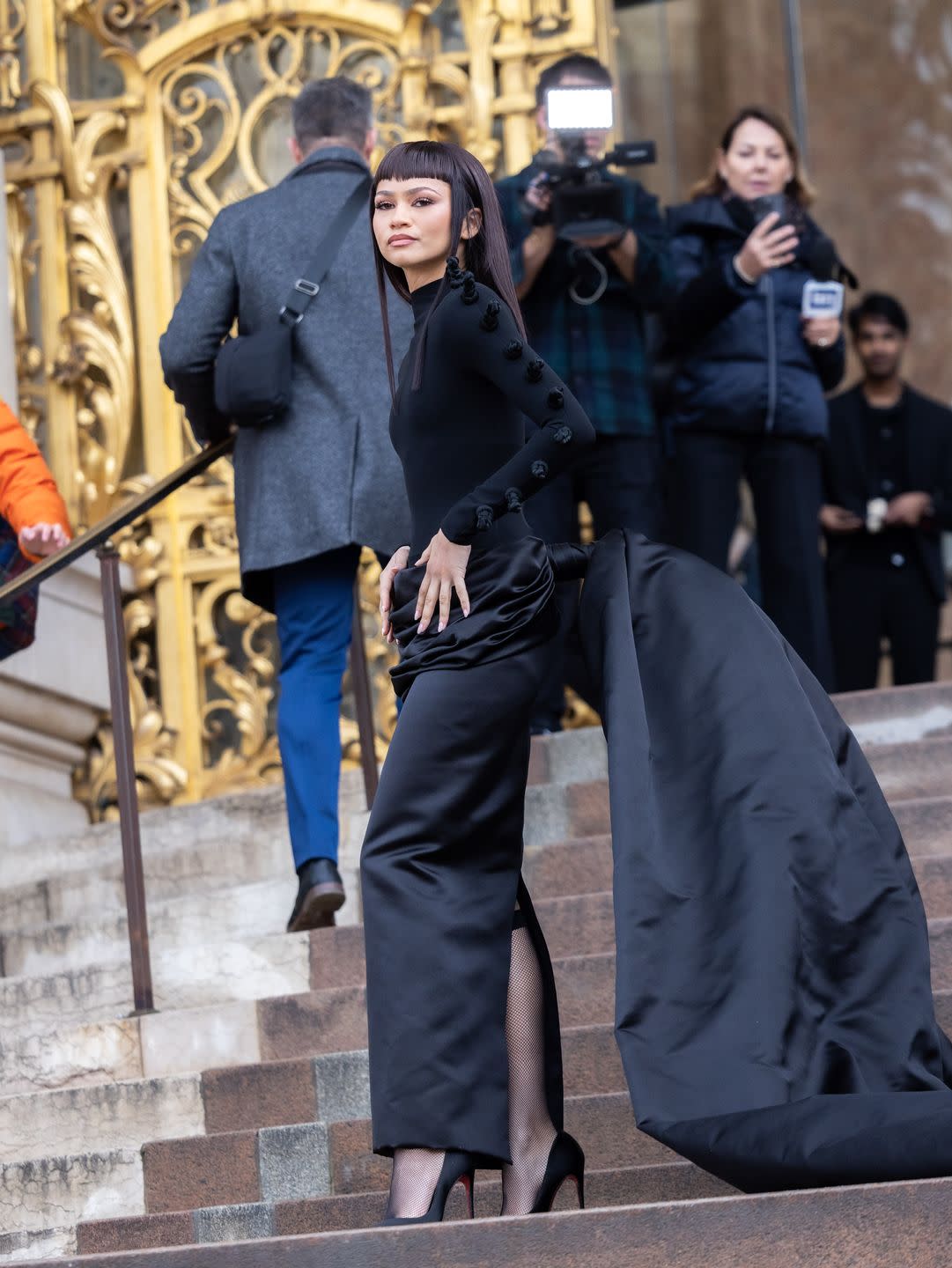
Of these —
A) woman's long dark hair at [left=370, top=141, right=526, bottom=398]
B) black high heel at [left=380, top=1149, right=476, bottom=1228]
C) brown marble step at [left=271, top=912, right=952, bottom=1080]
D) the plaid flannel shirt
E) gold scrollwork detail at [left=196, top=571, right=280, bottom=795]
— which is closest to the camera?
black high heel at [left=380, top=1149, right=476, bottom=1228]

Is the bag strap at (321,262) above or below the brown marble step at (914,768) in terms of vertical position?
above

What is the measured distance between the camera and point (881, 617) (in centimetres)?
723

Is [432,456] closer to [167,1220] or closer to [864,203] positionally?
[167,1220]

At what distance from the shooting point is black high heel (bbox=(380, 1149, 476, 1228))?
328 cm

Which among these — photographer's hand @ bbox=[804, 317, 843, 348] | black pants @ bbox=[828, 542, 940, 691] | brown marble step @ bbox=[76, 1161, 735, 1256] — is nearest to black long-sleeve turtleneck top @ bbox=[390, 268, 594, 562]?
brown marble step @ bbox=[76, 1161, 735, 1256]

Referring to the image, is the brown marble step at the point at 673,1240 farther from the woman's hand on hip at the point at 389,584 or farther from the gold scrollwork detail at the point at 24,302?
the gold scrollwork detail at the point at 24,302

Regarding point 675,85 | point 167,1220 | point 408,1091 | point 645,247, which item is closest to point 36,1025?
point 167,1220

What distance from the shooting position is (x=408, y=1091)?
337 centimetres

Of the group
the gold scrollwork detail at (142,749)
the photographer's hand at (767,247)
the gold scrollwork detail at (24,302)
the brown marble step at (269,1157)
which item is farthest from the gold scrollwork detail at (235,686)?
the brown marble step at (269,1157)

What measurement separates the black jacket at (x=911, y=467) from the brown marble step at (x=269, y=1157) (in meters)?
3.48

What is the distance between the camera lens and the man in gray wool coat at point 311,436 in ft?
16.9

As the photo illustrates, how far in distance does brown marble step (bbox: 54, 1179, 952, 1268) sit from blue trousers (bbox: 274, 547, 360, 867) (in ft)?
6.74

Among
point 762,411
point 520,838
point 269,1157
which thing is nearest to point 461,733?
point 520,838

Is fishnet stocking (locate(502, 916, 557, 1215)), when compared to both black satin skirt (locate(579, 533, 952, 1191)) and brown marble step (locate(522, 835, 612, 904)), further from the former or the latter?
brown marble step (locate(522, 835, 612, 904))
